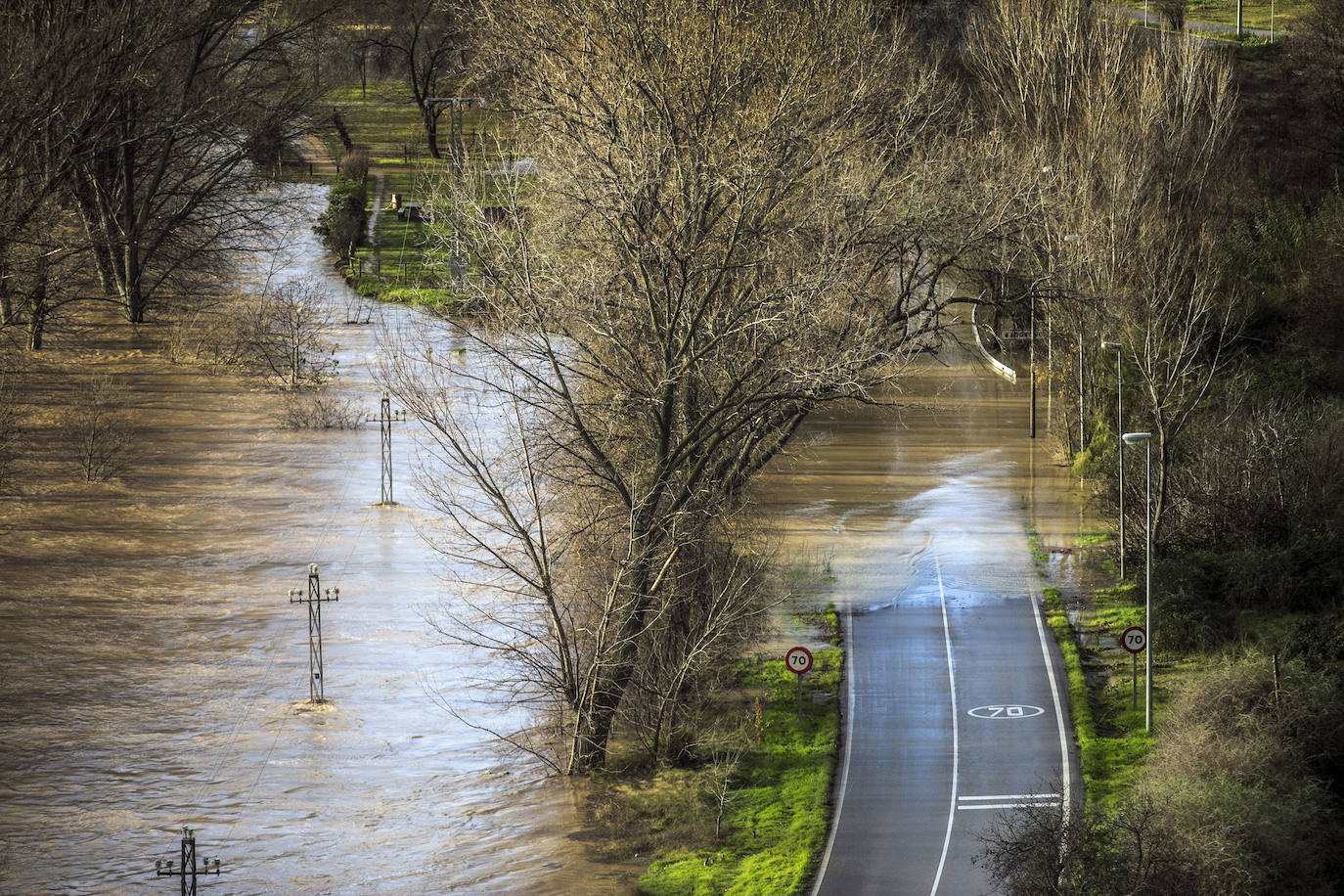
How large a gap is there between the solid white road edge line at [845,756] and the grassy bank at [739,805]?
5.3 inches

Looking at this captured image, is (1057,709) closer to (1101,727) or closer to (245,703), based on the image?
(1101,727)

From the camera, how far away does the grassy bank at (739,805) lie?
22.9 meters

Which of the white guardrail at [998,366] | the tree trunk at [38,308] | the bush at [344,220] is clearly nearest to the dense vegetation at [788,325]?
the tree trunk at [38,308]

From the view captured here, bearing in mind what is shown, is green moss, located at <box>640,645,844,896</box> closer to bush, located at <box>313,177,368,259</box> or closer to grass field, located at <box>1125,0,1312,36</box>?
bush, located at <box>313,177,368,259</box>

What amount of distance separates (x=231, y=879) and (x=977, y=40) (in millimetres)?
53730

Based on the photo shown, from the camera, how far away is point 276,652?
31.6m

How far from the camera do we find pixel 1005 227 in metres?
32.9

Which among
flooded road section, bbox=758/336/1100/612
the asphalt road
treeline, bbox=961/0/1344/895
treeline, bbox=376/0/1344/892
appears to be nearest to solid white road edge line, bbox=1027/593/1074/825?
the asphalt road

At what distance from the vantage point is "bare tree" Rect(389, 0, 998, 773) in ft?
83.5

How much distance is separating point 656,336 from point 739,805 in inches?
305

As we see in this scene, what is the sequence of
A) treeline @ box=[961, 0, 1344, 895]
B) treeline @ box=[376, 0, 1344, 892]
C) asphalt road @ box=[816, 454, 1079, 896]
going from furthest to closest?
treeline @ box=[376, 0, 1344, 892], asphalt road @ box=[816, 454, 1079, 896], treeline @ box=[961, 0, 1344, 895]

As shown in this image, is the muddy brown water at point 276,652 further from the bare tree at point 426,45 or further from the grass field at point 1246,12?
the grass field at point 1246,12

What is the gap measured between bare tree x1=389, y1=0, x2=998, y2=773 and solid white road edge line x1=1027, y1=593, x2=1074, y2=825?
237 inches

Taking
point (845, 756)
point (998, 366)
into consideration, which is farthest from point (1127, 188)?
point (845, 756)
